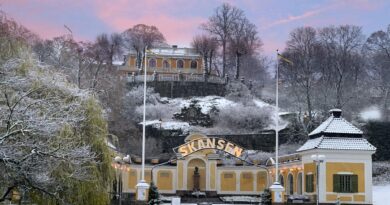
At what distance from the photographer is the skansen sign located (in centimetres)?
3903

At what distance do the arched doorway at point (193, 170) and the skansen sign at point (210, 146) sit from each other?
4.76 meters

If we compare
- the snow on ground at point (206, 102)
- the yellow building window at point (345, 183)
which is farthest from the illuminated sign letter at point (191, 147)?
the snow on ground at point (206, 102)

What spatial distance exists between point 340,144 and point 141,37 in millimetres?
55678

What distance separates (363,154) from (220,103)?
39861 millimetres

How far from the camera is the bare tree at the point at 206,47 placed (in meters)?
83.2

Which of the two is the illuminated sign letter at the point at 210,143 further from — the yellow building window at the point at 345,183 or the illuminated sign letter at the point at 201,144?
the yellow building window at the point at 345,183

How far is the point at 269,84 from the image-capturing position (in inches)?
3725

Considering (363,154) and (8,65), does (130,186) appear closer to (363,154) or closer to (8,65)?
(363,154)

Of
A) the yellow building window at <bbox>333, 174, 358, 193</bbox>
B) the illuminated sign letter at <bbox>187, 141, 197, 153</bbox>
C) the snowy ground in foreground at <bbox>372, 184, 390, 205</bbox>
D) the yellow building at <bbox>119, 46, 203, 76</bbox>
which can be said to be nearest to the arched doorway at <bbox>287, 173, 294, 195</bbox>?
the snowy ground in foreground at <bbox>372, 184, 390, 205</bbox>

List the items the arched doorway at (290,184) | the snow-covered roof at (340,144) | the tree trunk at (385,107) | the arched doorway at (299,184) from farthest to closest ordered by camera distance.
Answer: the tree trunk at (385,107), the arched doorway at (290,184), the arched doorway at (299,184), the snow-covered roof at (340,144)

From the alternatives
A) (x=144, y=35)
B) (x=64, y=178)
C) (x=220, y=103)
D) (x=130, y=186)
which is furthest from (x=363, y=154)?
(x=144, y=35)

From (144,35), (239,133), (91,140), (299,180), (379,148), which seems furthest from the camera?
(144,35)

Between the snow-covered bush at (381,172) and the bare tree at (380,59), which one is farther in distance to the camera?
the bare tree at (380,59)

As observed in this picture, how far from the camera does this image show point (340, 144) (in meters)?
35.2
